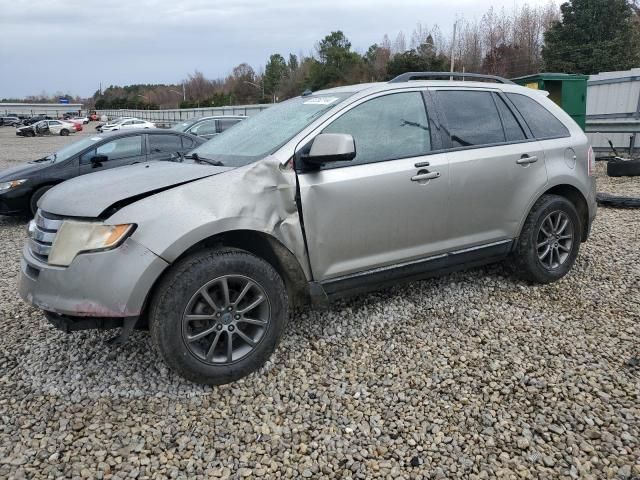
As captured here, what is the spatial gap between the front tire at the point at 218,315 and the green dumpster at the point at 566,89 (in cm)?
1171

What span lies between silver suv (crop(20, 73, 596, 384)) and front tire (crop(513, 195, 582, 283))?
17mm

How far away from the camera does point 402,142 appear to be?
3561 millimetres

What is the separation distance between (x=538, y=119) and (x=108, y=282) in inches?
143

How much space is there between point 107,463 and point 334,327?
1.76 m

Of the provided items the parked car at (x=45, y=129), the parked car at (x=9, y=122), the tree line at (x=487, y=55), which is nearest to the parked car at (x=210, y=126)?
the tree line at (x=487, y=55)

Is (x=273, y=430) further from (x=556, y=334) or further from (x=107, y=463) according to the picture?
(x=556, y=334)

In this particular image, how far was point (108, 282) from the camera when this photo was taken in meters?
2.63

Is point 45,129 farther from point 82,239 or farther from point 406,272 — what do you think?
point 406,272

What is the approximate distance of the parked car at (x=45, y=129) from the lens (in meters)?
40.8

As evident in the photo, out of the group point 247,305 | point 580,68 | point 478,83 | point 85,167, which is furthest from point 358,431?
point 580,68

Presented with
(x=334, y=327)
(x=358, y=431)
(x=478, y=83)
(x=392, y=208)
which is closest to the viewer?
(x=358, y=431)

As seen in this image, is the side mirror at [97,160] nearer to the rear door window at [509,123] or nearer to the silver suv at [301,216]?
the silver suv at [301,216]

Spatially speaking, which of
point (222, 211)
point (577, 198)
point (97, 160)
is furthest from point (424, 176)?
point (97, 160)

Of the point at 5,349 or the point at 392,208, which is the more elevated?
the point at 392,208
